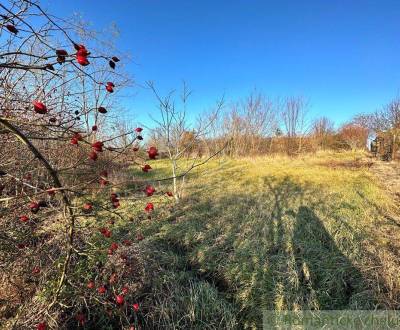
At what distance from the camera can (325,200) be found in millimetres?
5906

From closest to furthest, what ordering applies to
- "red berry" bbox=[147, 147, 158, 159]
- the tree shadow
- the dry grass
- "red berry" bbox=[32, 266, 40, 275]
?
"red berry" bbox=[147, 147, 158, 159]
"red berry" bbox=[32, 266, 40, 275]
the dry grass
the tree shadow

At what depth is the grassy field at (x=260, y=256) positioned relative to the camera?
8.50ft

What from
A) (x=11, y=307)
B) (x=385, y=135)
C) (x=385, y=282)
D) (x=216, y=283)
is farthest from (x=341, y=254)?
(x=385, y=135)

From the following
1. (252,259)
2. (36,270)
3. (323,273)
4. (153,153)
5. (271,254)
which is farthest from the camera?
(271,254)

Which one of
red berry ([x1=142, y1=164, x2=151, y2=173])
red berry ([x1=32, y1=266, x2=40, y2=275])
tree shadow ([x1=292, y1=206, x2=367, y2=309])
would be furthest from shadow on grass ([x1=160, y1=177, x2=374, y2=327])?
red berry ([x1=142, y1=164, x2=151, y2=173])

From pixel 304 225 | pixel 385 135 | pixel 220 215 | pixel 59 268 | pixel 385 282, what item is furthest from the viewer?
pixel 385 135

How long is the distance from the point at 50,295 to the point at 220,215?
3.37m

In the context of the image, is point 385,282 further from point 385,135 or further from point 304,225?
point 385,135

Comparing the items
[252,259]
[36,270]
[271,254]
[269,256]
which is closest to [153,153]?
[36,270]

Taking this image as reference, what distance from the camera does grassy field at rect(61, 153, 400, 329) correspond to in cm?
259

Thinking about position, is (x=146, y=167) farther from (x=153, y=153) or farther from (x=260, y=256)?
(x=260, y=256)

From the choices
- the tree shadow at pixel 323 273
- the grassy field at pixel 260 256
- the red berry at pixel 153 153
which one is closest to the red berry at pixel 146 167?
the red berry at pixel 153 153

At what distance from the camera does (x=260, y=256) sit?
11.3ft

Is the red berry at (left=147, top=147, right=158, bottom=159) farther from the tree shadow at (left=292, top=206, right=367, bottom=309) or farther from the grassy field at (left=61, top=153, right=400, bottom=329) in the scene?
Answer: the tree shadow at (left=292, top=206, right=367, bottom=309)
